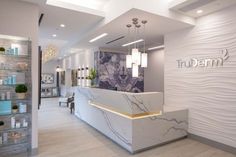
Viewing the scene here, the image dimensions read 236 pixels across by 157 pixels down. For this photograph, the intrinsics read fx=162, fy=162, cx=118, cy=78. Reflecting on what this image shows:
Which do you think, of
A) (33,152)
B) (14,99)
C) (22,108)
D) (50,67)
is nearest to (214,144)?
A: (33,152)

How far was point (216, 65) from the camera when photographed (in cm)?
415

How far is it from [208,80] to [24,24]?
4692 mm

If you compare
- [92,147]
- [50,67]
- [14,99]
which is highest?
[50,67]

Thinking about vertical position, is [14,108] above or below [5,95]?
below

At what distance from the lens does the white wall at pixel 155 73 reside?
814 cm

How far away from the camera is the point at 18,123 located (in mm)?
3629

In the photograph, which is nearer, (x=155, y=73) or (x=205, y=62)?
(x=205, y=62)

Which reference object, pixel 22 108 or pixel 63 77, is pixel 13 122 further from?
pixel 63 77

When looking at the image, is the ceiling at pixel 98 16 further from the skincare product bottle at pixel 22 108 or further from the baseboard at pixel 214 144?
the baseboard at pixel 214 144

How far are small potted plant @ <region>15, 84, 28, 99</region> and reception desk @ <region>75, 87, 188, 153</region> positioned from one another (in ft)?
6.75

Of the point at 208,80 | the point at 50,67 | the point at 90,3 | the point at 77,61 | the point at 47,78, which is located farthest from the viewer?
the point at 50,67

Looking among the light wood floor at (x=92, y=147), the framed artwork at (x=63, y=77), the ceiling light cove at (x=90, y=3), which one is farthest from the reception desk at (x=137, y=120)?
the framed artwork at (x=63, y=77)

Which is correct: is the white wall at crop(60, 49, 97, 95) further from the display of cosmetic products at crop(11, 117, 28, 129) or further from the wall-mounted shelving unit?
the display of cosmetic products at crop(11, 117, 28, 129)

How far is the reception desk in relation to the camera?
371 cm
